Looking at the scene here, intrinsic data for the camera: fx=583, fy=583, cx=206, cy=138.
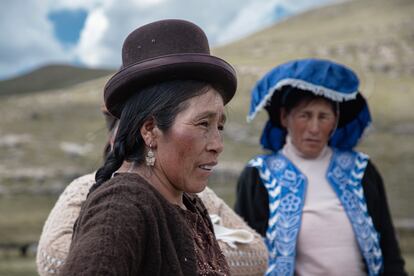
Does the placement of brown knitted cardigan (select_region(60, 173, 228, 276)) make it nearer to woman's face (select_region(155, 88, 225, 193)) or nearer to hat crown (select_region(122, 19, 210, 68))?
woman's face (select_region(155, 88, 225, 193))

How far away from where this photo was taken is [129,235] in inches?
55.3

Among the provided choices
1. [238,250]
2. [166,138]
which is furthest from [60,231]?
[166,138]

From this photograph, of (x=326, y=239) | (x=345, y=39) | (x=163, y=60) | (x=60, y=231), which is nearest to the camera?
(x=163, y=60)

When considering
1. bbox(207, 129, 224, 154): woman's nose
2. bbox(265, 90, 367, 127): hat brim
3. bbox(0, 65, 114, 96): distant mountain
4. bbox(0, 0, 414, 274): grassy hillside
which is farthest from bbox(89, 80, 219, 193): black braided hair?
bbox(0, 65, 114, 96): distant mountain

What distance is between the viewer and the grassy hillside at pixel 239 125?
65.2ft

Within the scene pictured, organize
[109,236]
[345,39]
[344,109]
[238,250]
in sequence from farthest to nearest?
[345,39]
[344,109]
[238,250]
[109,236]

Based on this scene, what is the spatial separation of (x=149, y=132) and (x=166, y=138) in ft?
0.17

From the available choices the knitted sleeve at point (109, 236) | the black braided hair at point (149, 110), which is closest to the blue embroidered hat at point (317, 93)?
the black braided hair at point (149, 110)

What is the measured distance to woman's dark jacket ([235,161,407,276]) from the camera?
11.9 feet

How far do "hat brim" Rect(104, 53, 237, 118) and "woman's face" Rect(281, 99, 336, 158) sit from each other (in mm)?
1986

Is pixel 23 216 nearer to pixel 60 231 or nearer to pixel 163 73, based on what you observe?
pixel 60 231

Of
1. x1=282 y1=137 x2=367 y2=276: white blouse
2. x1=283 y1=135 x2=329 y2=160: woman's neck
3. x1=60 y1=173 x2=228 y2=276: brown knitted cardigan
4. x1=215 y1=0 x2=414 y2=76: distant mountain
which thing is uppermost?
x1=215 y1=0 x2=414 y2=76: distant mountain

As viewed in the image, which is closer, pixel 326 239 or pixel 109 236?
pixel 109 236

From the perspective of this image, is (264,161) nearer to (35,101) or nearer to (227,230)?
(227,230)
